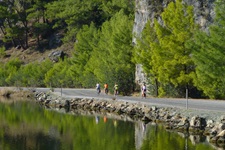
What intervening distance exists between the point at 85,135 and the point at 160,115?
7.35m

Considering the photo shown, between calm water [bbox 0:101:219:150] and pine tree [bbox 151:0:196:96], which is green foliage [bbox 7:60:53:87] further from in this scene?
pine tree [bbox 151:0:196:96]

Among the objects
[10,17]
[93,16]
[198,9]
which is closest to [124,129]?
[198,9]

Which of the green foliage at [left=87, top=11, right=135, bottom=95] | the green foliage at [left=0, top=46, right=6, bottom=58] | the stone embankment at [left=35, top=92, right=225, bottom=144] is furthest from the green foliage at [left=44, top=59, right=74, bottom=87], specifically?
the green foliage at [left=0, top=46, right=6, bottom=58]

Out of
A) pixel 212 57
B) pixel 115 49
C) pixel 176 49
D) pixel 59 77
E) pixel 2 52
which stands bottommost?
pixel 59 77

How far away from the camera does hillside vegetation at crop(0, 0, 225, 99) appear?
3966 cm

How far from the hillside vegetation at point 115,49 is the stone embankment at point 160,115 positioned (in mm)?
6528

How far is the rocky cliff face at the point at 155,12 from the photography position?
45.1 meters

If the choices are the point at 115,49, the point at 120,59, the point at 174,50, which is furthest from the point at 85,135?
the point at 115,49

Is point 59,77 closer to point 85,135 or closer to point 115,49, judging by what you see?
point 115,49

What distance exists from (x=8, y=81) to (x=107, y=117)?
5396 cm

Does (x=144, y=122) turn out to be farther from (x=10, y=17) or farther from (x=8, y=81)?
(x=10, y=17)

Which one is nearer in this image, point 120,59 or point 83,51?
point 120,59

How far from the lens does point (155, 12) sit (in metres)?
53.1

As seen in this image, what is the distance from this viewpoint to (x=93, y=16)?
102 meters
